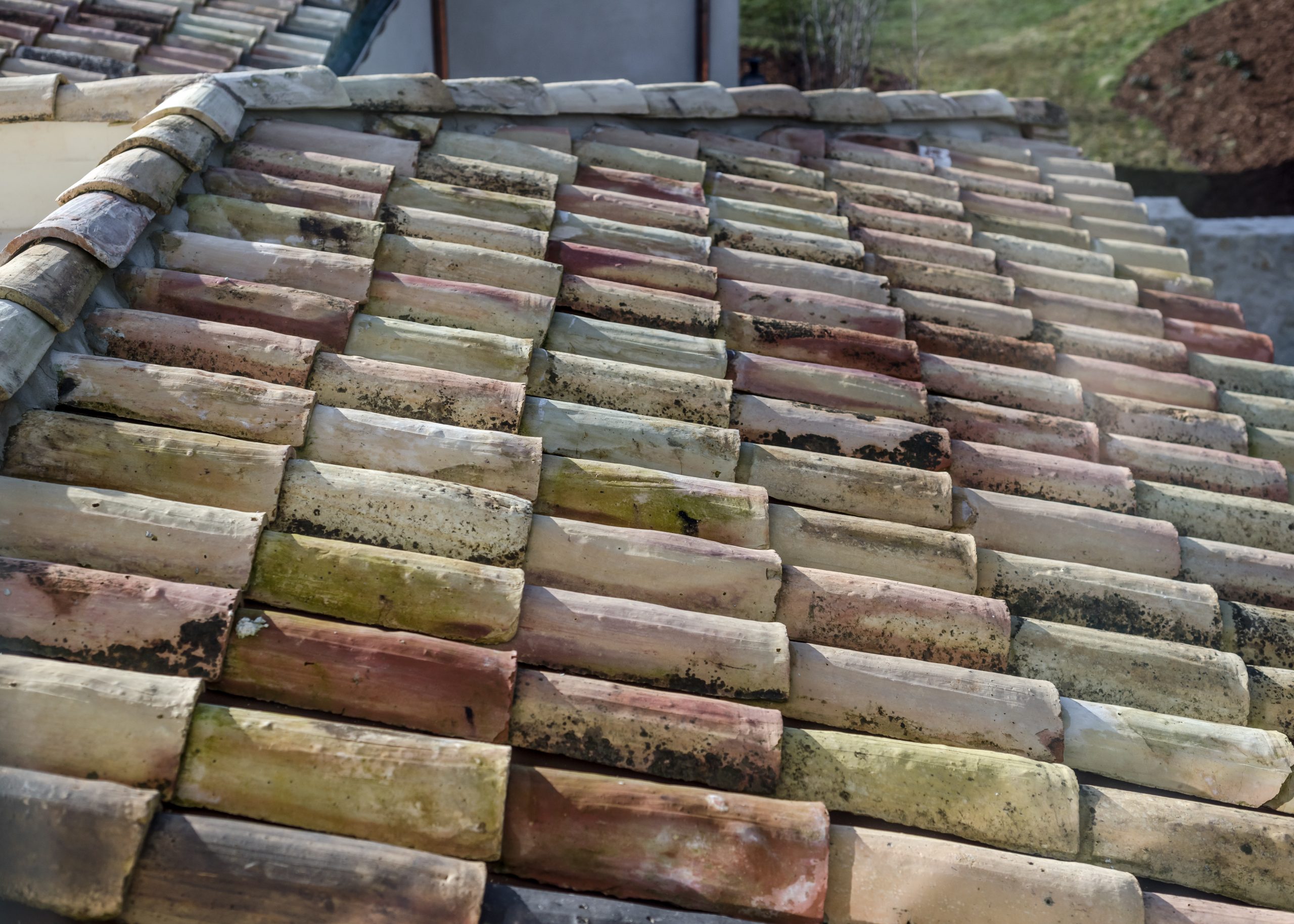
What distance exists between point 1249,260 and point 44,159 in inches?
368

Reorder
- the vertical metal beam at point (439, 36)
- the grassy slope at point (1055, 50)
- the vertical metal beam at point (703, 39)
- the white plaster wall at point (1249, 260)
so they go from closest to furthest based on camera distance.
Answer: the white plaster wall at point (1249, 260)
the vertical metal beam at point (439, 36)
the vertical metal beam at point (703, 39)
the grassy slope at point (1055, 50)

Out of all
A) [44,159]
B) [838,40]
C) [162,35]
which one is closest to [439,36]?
[162,35]

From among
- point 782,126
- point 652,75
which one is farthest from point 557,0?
point 782,126

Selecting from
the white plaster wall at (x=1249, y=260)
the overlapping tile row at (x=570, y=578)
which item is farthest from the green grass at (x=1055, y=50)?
the overlapping tile row at (x=570, y=578)

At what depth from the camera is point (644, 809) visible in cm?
180

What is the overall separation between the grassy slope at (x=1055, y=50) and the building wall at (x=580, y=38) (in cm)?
818

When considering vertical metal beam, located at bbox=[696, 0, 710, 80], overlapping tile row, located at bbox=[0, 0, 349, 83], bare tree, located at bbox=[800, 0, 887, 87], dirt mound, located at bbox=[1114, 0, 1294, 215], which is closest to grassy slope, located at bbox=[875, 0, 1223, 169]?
dirt mound, located at bbox=[1114, 0, 1294, 215]

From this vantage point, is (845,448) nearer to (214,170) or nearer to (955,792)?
(955,792)

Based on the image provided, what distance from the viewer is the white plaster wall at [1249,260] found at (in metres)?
8.84

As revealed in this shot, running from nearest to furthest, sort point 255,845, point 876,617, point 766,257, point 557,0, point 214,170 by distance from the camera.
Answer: point 255,845 < point 876,617 < point 214,170 < point 766,257 < point 557,0

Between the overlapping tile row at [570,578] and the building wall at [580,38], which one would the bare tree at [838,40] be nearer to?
the building wall at [580,38]

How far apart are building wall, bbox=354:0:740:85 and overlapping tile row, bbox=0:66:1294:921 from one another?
7.45 meters

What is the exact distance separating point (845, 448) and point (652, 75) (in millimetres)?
8785

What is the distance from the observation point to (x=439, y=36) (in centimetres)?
953
